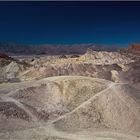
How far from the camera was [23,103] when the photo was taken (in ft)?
70.2

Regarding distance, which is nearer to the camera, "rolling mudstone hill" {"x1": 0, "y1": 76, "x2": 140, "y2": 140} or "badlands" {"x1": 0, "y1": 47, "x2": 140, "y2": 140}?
"badlands" {"x1": 0, "y1": 47, "x2": 140, "y2": 140}

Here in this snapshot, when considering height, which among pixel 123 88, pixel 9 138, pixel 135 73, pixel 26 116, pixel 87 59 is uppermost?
pixel 87 59

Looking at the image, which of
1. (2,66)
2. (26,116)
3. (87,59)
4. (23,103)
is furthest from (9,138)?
(87,59)

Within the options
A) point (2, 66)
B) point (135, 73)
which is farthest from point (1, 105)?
point (2, 66)

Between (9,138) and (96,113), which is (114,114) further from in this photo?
(9,138)

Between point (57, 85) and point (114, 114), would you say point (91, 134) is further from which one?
point (57, 85)

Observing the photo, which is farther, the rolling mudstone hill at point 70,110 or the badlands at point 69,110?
the rolling mudstone hill at point 70,110

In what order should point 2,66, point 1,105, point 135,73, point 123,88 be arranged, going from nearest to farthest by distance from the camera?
1. point 1,105
2. point 123,88
3. point 135,73
4. point 2,66

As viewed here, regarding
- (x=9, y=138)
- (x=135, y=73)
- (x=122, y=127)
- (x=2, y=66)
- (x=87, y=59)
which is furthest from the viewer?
(x=87, y=59)

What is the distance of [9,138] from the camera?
1667 centimetres

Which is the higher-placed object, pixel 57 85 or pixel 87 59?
pixel 87 59

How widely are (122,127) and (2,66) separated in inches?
1102

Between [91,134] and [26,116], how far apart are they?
440 centimetres

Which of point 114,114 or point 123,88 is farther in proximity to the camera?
point 123,88
